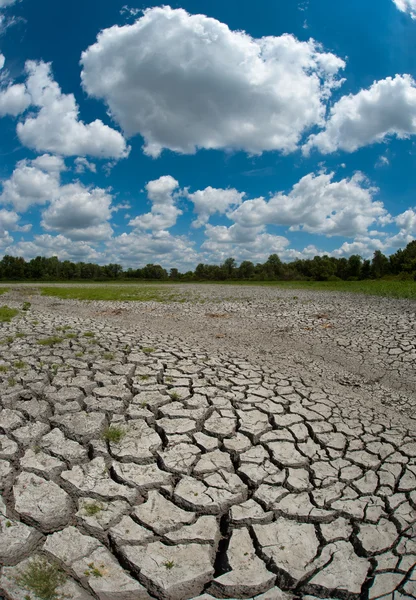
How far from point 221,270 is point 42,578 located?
81223 mm

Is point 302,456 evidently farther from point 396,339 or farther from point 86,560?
point 396,339

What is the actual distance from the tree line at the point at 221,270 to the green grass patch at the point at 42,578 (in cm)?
6512

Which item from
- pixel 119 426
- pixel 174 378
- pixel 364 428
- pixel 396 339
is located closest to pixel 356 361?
pixel 396 339

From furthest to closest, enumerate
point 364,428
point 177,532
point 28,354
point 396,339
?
point 396,339
point 28,354
point 364,428
point 177,532

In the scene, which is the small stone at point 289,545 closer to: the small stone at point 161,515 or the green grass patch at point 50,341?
the small stone at point 161,515

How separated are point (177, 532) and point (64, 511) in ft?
3.08

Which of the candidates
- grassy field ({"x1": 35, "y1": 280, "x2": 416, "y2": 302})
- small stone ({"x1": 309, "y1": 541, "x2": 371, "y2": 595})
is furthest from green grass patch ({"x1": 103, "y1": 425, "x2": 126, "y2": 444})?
grassy field ({"x1": 35, "y1": 280, "x2": 416, "y2": 302})

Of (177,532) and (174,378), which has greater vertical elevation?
(174,378)

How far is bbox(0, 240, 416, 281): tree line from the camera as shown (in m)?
67.6

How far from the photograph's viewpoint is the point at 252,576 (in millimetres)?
2352

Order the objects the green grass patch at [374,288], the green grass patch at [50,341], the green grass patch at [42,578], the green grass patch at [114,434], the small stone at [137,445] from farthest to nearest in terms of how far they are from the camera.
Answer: the green grass patch at [374,288] → the green grass patch at [50,341] → the green grass patch at [114,434] → the small stone at [137,445] → the green grass patch at [42,578]

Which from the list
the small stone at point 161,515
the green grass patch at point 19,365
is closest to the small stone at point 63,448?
the small stone at point 161,515

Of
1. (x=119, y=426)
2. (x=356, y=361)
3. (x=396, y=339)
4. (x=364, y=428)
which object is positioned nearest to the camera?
(x=119, y=426)

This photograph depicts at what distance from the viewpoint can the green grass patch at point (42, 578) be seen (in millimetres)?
2115
